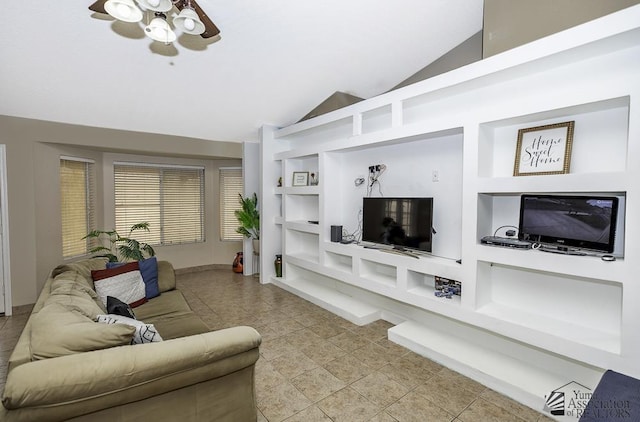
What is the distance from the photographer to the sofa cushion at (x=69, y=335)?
1.52 metres

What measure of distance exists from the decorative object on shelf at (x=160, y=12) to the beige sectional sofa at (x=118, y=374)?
1819mm

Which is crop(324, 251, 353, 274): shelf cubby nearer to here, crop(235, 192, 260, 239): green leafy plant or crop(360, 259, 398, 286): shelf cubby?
crop(360, 259, 398, 286): shelf cubby

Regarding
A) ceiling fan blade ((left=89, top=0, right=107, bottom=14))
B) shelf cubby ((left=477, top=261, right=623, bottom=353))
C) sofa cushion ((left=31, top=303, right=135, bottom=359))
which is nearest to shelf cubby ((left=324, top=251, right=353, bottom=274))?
shelf cubby ((left=477, top=261, right=623, bottom=353))

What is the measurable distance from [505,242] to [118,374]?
277 cm

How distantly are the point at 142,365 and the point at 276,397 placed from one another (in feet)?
4.02

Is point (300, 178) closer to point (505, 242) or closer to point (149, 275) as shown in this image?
point (149, 275)

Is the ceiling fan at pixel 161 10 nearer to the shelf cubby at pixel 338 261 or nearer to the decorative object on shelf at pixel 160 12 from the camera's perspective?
the decorative object on shelf at pixel 160 12

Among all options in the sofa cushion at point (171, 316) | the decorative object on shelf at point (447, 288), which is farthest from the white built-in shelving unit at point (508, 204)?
the sofa cushion at point (171, 316)

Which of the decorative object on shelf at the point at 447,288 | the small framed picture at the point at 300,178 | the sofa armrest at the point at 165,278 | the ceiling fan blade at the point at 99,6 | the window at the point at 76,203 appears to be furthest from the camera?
the small framed picture at the point at 300,178

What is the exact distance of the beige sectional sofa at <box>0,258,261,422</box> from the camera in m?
1.35

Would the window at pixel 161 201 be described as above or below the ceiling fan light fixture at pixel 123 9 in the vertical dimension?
below

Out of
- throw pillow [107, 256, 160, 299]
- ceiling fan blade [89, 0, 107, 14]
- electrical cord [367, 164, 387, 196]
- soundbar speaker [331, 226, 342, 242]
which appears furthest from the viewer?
soundbar speaker [331, 226, 342, 242]

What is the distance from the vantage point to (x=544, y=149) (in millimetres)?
2545

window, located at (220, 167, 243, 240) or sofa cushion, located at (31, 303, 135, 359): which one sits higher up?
window, located at (220, 167, 243, 240)
